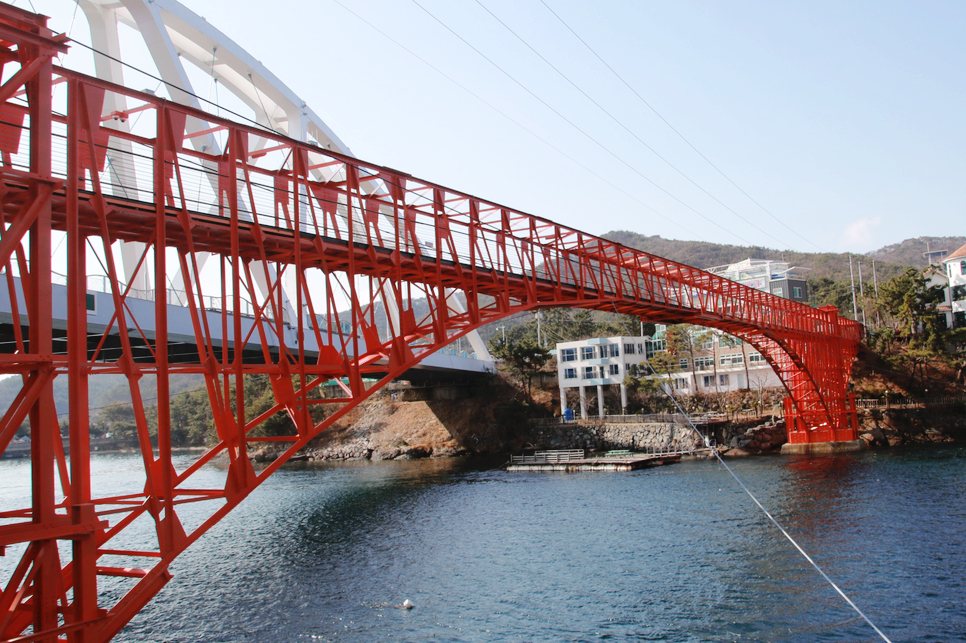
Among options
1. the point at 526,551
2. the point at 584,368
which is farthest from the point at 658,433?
the point at 526,551

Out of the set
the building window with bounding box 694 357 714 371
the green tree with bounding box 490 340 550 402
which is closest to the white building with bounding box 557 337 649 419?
the green tree with bounding box 490 340 550 402

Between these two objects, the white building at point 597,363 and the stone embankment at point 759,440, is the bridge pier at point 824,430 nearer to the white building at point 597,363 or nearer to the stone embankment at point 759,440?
the stone embankment at point 759,440

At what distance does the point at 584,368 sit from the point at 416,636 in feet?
186

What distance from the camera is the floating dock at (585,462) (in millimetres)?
51469

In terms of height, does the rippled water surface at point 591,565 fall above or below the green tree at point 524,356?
below

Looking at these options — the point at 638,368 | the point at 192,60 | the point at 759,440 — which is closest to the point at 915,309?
the point at 759,440

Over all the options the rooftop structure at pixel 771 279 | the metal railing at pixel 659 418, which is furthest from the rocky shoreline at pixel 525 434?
the rooftop structure at pixel 771 279

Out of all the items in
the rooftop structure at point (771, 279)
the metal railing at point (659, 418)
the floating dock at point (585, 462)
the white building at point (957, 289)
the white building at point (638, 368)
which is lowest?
the floating dock at point (585, 462)

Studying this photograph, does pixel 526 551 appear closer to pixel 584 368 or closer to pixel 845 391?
pixel 845 391

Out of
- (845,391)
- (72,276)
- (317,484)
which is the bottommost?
(317,484)

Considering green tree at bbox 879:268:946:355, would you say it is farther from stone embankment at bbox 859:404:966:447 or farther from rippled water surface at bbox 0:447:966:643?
rippled water surface at bbox 0:447:966:643

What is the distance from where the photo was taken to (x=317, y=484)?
5269 cm

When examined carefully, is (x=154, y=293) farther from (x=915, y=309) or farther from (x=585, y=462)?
(x=915, y=309)

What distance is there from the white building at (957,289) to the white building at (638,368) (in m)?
18.6
